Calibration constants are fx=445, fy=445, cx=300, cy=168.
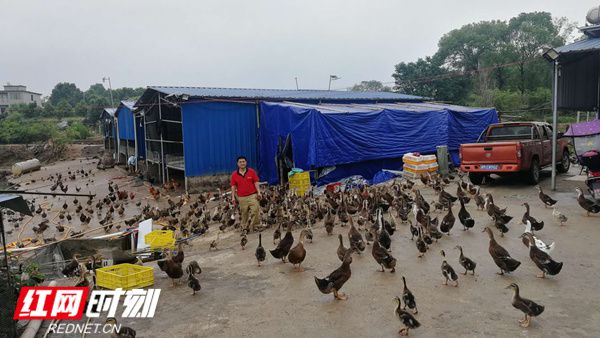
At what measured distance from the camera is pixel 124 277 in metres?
6.49

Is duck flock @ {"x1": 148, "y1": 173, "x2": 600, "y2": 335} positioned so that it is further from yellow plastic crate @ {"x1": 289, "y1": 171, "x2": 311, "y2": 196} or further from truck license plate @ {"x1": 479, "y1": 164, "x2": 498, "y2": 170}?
truck license plate @ {"x1": 479, "y1": 164, "x2": 498, "y2": 170}

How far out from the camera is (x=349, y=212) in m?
11.0

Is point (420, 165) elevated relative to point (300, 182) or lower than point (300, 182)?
elevated

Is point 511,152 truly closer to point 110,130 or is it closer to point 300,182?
point 300,182

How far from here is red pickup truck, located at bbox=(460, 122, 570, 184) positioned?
1298 centimetres

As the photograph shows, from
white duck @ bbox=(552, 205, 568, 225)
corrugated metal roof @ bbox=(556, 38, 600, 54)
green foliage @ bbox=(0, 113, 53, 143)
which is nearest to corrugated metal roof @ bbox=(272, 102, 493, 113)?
corrugated metal roof @ bbox=(556, 38, 600, 54)

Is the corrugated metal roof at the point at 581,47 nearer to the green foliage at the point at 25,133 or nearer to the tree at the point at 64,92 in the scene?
the green foliage at the point at 25,133

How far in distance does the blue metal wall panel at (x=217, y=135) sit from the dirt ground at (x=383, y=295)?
30.0ft

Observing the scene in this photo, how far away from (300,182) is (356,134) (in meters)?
3.40

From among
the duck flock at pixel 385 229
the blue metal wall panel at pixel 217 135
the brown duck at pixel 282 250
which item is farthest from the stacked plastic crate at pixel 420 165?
the brown duck at pixel 282 250

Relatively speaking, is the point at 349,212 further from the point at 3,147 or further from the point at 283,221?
the point at 3,147

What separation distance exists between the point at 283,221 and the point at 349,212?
1652 mm

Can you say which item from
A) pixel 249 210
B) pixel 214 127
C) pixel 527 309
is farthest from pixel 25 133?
pixel 527 309

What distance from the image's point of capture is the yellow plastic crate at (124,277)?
6.55 m
